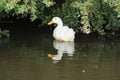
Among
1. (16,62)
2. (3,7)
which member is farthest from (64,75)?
(3,7)

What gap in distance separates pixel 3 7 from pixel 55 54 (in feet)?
9.30

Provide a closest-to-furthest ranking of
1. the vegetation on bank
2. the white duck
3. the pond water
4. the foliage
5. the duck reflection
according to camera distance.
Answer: the pond water, the duck reflection, the vegetation on bank, the foliage, the white duck

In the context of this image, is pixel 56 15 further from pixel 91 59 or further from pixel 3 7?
pixel 91 59

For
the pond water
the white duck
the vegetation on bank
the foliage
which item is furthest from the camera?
the white duck

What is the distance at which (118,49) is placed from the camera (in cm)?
1363

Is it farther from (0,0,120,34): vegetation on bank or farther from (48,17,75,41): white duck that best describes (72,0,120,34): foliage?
(48,17,75,41): white duck

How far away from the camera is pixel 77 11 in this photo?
15578 mm

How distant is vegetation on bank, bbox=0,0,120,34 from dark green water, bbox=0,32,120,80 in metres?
0.79

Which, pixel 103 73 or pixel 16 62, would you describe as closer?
pixel 103 73

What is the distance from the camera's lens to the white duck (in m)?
15.1

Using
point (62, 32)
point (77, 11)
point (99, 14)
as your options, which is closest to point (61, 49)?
point (62, 32)

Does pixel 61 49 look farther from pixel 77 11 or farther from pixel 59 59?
pixel 77 11

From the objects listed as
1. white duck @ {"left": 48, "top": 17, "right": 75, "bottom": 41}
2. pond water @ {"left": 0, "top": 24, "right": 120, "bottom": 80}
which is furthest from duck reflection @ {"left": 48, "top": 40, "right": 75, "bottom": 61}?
white duck @ {"left": 48, "top": 17, "right": 75, "bottom": 41}

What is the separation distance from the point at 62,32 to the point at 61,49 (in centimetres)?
198
